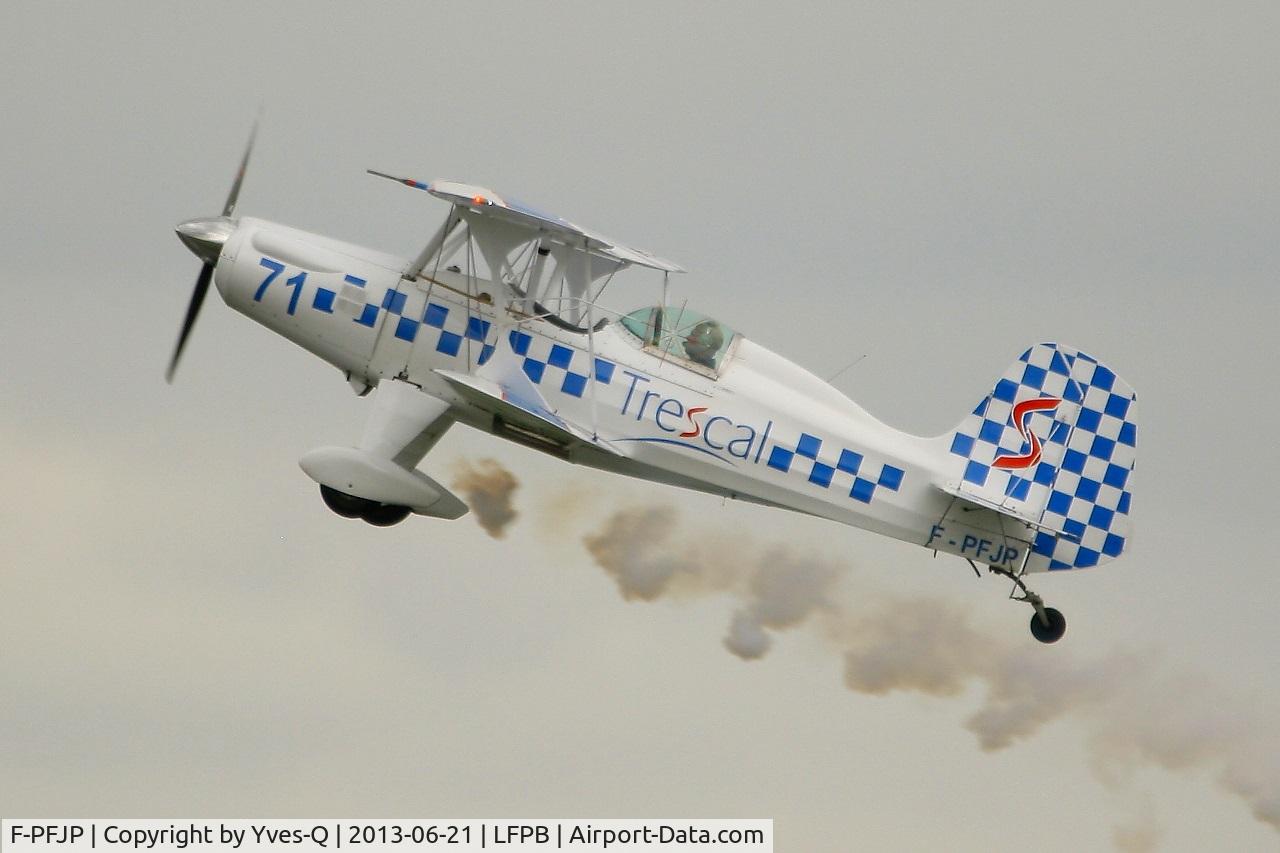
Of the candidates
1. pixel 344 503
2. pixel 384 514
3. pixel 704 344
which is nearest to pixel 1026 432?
pixel 704 344

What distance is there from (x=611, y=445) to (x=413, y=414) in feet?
5.97

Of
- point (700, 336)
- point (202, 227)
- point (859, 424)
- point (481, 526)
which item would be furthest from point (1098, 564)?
point (202, 227)

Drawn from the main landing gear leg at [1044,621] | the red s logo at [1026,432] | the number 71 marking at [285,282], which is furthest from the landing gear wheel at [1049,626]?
the number 71 marking at [285,282]

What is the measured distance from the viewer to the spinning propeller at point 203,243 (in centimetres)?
2653

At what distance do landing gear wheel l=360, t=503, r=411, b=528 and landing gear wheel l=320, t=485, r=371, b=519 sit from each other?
3.6 inches

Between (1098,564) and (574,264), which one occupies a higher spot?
(574,264)

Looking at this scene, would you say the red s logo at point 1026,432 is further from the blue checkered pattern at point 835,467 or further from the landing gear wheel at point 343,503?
the landing gear wheel at point 343,503

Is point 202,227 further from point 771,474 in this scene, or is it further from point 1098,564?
point 1098,564

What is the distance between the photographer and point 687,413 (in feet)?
84.2

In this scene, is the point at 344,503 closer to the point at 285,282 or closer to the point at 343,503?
the point at 343,503

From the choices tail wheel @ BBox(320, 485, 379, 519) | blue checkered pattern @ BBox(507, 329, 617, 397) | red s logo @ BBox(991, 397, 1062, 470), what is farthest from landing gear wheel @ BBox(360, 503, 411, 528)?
red s logo @ BBox(991, 397, 1062, 470)

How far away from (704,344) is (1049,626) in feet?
13.4

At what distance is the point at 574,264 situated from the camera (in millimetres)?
26031

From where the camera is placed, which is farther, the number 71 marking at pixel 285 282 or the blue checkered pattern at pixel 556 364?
the number 71 marking at pixel 285 282
